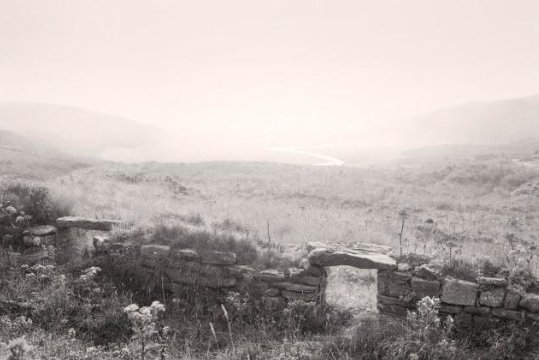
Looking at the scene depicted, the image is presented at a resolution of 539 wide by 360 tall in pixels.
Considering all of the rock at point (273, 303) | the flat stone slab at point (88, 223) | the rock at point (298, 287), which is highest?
the flat stone slab at point (88, 223)

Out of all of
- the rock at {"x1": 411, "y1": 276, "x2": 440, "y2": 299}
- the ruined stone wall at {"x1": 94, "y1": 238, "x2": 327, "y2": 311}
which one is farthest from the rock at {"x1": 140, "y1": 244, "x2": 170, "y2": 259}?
the rock at {"x1": 411, "y1": 276, "x2": 440, "y2": 299}

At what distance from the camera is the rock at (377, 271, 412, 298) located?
6.05 m

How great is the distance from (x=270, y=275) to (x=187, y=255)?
1492 mm

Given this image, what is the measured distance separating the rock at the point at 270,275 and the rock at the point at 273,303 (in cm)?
30

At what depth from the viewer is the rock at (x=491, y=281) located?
18.5ft

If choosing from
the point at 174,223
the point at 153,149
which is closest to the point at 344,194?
the point at 174,223

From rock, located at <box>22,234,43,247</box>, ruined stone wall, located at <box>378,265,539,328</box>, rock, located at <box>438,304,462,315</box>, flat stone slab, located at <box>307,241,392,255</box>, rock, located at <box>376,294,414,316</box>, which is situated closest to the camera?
ruined stone wall, located at <box>378,265,539,328</box>

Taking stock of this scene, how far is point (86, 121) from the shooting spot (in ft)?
244

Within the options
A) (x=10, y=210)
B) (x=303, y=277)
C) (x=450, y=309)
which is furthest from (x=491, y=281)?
(x=10, y=210)

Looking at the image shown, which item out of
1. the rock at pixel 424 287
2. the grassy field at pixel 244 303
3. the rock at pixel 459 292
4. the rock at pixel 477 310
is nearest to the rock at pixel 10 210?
the grassy field at pixel 244 303

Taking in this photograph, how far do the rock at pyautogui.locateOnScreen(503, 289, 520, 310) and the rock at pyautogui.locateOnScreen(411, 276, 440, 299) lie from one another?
92 cm

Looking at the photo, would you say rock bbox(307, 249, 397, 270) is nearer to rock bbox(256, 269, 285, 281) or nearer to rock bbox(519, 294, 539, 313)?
rock bbox(256, 269, 285, 281)

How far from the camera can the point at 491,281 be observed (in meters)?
5.67

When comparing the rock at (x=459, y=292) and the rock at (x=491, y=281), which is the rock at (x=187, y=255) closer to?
the rock at (x=459, y=292)
